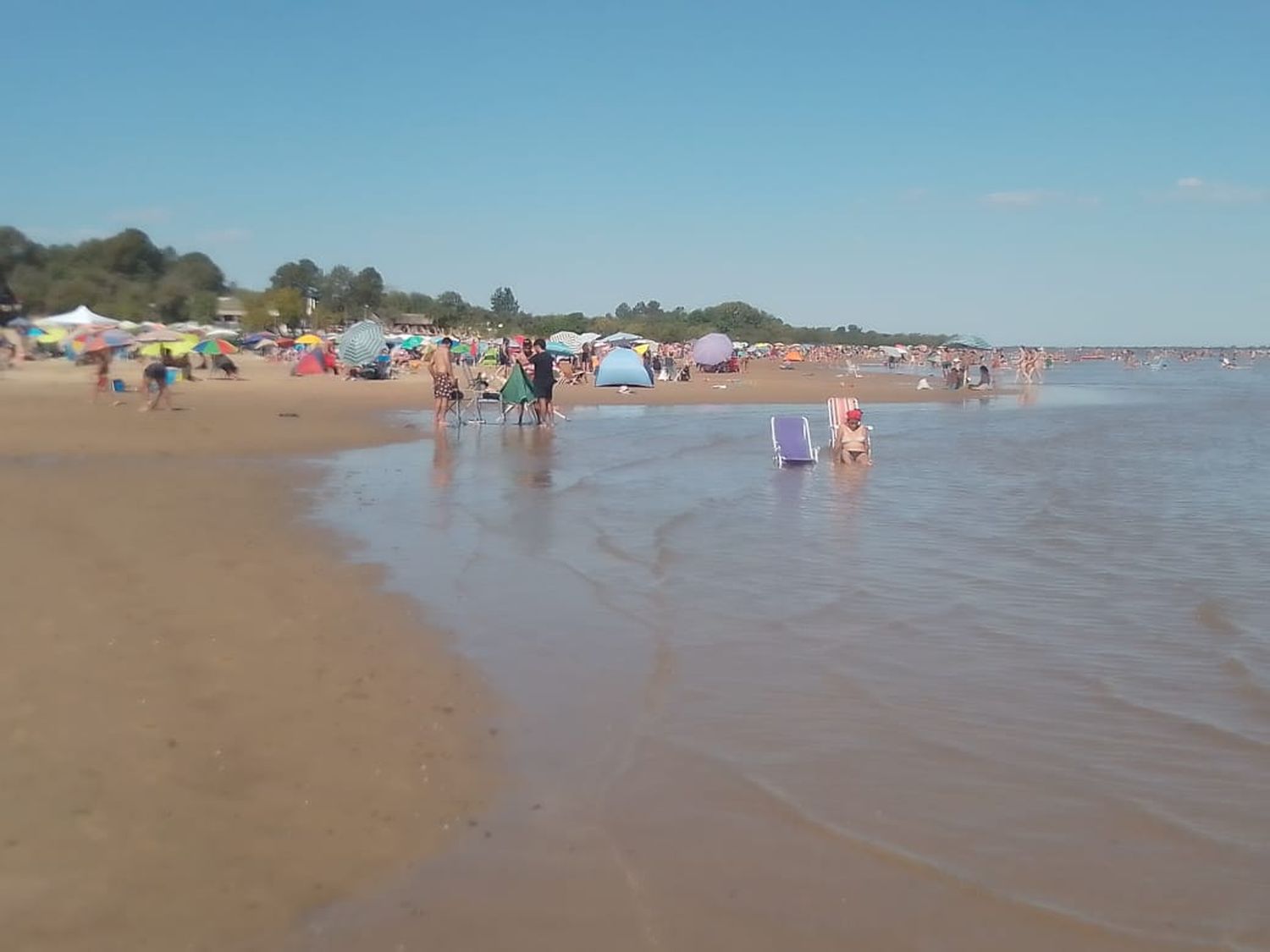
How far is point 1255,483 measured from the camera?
16.3 m

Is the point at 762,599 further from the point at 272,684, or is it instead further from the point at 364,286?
the point at 364,286

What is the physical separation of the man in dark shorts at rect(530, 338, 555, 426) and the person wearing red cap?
23.0ft

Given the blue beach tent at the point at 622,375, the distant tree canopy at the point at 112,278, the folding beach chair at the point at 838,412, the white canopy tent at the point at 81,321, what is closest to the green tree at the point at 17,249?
the distant tree canopy at the point at 112,278

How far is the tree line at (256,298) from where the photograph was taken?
242 ft

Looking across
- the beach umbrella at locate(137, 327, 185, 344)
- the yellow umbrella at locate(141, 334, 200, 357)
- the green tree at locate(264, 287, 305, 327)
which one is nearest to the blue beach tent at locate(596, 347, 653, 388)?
the yellow umbrella at locate(141, 334, 200, 357)

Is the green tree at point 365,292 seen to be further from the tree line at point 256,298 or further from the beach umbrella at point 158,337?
the beach umbrella at point 158,337

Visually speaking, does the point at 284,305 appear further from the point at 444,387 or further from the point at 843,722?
the point at 843,722

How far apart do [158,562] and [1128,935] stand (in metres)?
6.88

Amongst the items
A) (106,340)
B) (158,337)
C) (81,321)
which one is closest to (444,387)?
(106,340)

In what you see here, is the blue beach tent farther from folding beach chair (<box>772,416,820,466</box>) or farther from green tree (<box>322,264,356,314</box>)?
green tree (<box>322,264,356,314</box>)

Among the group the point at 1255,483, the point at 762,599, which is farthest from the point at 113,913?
the point at 1255,483

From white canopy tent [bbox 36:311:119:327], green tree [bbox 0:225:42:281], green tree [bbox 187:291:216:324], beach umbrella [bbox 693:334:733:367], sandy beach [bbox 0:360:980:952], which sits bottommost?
sandy beach [bbox 0:360:980:952]

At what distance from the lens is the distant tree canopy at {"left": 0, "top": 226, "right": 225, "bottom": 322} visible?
240 feet

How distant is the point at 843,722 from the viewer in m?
5.51
